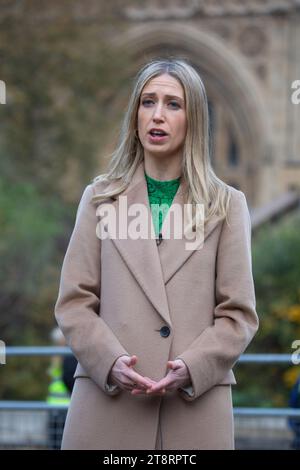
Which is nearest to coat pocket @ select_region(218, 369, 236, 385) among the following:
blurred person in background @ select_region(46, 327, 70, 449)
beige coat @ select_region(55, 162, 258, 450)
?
beige coat @ select_region(55, 162, 258, 450)

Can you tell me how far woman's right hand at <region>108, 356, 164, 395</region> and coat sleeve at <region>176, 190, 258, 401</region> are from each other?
16 centimetres

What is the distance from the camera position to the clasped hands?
3.74 metres

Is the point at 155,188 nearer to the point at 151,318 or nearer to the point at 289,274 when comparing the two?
the point at 151,318

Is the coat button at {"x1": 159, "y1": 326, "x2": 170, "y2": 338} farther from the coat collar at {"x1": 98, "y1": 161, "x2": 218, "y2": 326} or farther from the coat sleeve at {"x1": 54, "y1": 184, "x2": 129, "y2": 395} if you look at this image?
the coat sleeve at {"x1": 54, "y1": 184, "x2": 129, "y2": 395}

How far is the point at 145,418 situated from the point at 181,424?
118 millimetres

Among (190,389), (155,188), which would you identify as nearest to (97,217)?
(155,188)

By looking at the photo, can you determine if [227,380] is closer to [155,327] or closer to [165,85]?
[155,327]

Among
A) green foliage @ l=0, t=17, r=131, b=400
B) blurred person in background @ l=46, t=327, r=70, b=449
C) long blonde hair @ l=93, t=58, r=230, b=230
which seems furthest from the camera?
green foliage @ l=0, t=17, r=131, b=400

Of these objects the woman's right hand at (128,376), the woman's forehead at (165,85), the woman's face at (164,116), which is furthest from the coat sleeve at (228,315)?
the woman's forehead at (165,85)

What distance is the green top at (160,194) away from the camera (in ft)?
13.4

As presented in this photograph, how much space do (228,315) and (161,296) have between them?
23 centimetres

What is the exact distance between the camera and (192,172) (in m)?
4.07

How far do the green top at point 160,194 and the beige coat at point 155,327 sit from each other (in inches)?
5.5
